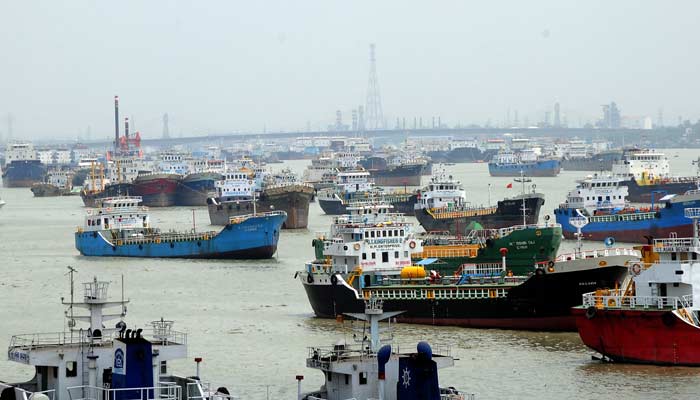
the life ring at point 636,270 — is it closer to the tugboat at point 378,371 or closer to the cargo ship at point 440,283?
the cargo ship at point 440,283

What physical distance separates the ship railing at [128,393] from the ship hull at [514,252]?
75.8 ft

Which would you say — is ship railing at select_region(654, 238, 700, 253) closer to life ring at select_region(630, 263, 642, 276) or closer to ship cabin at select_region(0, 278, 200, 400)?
life ring at select_region(630, 263, 642, 276)

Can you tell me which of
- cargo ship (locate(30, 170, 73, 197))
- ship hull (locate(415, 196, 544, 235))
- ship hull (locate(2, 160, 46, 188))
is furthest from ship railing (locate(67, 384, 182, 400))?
ship hull (locate(2, 160, 46, 188))

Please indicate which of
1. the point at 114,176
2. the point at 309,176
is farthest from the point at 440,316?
the point at 114,176

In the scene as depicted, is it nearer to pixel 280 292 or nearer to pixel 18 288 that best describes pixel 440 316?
pixel 280 292

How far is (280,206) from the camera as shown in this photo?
3174 inches

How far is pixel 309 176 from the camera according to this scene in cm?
12988

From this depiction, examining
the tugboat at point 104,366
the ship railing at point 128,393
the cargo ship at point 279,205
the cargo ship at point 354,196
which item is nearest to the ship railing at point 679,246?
the tugboat at point 104,366

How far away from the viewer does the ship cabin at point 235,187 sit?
9244cm

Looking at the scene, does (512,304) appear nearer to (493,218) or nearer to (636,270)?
(636,270)

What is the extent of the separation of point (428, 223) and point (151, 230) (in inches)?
532

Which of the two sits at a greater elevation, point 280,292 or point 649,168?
point 649,168

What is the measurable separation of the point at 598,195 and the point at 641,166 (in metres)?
26.1

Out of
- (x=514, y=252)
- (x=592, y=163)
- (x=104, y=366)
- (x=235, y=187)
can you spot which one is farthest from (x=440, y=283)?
(x=592, y=163)
